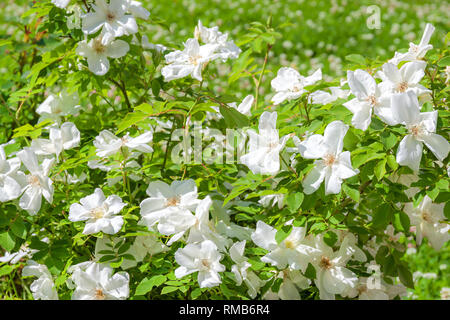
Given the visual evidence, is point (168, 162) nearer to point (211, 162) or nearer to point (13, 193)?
point (211, 162)

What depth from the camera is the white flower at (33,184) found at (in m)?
1.46

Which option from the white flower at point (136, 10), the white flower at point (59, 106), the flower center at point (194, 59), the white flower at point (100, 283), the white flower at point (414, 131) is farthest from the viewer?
the white flower at point (59, 106)

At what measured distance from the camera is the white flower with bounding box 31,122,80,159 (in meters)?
1.61

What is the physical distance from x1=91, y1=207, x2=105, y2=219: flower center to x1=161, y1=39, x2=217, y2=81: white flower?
1.39 feet

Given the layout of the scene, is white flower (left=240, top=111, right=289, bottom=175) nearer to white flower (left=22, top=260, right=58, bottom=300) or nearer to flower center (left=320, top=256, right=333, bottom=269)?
flower center (left=320, top=256, right=333, bottom=269)

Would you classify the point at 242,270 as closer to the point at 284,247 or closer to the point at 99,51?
the point at 284,247

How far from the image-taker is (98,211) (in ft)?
4.68

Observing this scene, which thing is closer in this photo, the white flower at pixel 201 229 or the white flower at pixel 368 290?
the white flower at pixel 201 229

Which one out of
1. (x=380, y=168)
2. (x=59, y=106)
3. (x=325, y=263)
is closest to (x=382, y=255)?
(x=325, y=263)

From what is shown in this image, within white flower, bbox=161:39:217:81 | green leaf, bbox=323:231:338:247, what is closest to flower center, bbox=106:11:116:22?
white flower, bbox=161:39:217:81

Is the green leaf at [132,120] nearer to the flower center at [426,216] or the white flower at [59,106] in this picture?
the white flower at [59,106]

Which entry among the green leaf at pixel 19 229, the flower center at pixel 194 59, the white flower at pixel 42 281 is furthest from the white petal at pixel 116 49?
the white flower at pixel 42 281

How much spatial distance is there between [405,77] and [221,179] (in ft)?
1.97

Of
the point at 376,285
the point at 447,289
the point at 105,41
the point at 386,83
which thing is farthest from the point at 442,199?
the point at 447,289
